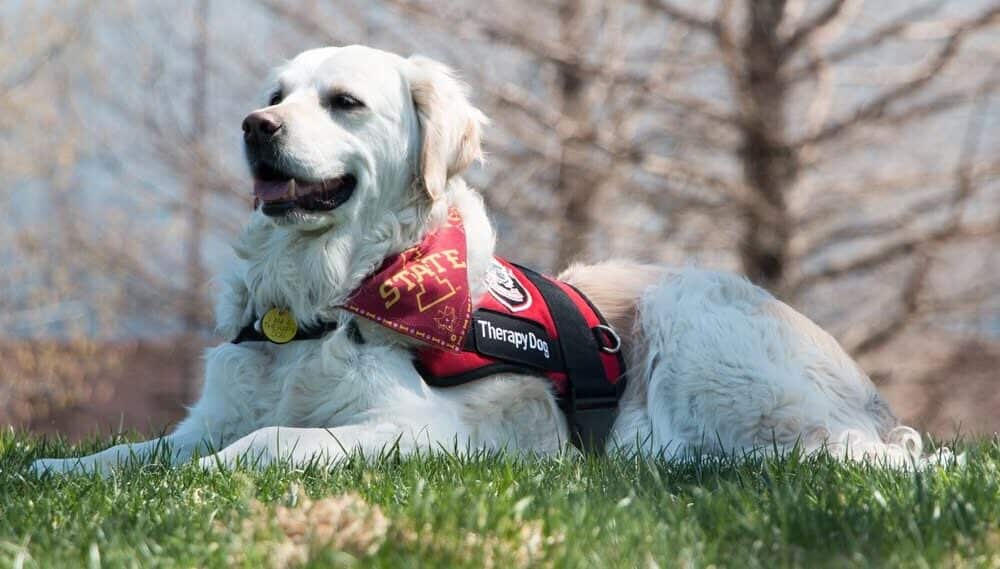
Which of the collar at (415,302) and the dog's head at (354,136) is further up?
the dog's head at (354,136)

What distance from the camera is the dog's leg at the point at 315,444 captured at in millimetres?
3717

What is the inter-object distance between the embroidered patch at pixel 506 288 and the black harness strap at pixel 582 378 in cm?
10

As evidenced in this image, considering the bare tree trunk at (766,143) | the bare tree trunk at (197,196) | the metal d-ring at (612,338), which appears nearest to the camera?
the metal d-ring at (612,338)

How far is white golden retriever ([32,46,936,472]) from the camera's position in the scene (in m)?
4.16

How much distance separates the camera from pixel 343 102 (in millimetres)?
4332

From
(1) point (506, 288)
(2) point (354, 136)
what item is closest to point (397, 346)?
(1) point (506, 288)

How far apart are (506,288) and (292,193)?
0.90m

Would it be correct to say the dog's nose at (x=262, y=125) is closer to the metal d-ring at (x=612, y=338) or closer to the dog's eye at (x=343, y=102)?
the dog's eye at (x=343, y=102)

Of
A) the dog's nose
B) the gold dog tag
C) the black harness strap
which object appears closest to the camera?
the dog's nose

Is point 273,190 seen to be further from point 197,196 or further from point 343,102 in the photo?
point 197,196

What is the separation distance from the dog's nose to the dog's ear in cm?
58

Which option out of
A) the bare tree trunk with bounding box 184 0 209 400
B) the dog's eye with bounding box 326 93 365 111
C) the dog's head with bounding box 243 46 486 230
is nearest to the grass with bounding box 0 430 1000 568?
the dog's head with bounding box 243 46 486 230

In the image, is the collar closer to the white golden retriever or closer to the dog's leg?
the white golden retriever

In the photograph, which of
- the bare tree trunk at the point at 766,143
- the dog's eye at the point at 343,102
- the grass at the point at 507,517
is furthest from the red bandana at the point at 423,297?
the bare tree trunk at the point at 766,143
